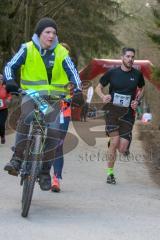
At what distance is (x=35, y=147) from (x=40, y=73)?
36.1 inches

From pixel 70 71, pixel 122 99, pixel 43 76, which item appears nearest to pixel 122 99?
pixel 122 99

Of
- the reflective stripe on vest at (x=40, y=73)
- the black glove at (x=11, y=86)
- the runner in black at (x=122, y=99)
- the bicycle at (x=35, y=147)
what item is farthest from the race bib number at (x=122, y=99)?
the black glove at (x=11, y=86)

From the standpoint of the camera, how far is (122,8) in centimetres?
3189

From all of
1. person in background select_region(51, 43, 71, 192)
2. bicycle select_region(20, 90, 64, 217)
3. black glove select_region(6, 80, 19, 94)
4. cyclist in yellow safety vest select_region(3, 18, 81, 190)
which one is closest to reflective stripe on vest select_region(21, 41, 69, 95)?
cyclist in yellow safety vest select_region(3, 18, 81, 190)

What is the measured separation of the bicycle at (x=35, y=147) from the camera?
23.8 ft

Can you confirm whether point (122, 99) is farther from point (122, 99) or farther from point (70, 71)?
point (70, 71)

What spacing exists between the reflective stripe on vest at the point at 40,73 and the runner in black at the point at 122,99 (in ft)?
8.38

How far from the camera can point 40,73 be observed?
772 cm

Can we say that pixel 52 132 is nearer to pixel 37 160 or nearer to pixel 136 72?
pixel 37 160

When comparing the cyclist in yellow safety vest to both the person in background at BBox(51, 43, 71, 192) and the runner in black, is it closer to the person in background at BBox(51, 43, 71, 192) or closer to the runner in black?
the person in background at BBox(51, 43, 71, 192)

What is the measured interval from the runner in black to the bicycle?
2.88 meters

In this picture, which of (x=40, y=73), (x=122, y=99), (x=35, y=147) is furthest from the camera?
(x=122, y=99)

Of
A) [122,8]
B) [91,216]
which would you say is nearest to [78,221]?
[91,216]

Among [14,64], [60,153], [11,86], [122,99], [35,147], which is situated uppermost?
[14,64]
